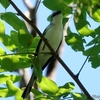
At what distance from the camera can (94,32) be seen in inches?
71.4

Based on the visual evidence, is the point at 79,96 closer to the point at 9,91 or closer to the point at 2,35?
the point at 9,91

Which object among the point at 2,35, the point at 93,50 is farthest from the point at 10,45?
the point at 93,50

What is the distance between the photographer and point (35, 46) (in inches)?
73.3

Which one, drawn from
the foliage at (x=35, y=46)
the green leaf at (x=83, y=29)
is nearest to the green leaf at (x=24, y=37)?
the foliage at (x=35, y=46)

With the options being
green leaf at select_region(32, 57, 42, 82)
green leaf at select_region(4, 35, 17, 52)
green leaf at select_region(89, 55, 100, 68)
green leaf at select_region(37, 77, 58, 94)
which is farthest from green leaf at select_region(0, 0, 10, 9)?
green leaf at select_region(89, 55, 100, 68)

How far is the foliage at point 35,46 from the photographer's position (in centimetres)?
166

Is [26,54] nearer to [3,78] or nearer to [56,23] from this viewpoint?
[3,78]

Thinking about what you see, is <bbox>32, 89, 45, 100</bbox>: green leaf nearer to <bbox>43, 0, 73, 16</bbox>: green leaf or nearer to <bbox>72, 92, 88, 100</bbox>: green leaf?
<bbox>72, 92, 88, 100</bbox>: green leaf

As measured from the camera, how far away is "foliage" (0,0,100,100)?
1662 millimetres

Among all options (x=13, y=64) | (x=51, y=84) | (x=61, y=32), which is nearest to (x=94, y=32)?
(x=51, y=84)

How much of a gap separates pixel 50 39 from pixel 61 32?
4.6 inches

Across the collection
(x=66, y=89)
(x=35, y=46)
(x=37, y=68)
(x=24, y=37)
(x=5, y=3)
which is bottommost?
(x=66, y=89)

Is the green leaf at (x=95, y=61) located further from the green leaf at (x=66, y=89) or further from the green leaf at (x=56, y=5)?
the green leaf at (x=56, y=5)

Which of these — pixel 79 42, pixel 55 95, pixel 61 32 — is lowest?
pixel 55 95
